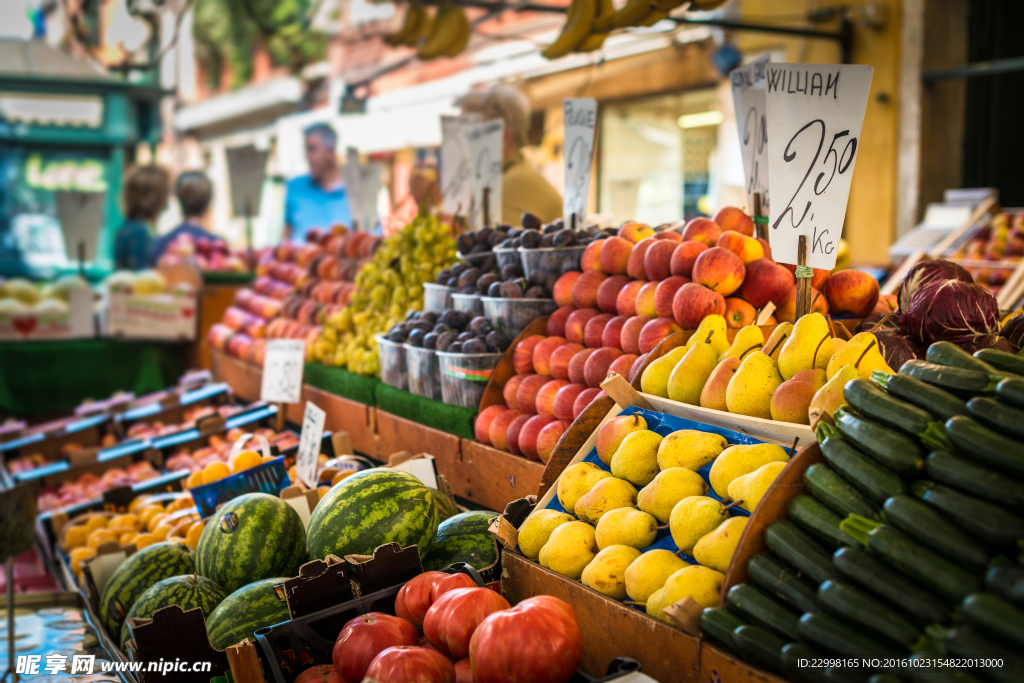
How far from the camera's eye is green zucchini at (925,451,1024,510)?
105cm

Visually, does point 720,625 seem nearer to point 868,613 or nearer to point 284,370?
point 868,613

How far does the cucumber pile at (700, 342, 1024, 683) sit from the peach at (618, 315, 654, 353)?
982 millimetres

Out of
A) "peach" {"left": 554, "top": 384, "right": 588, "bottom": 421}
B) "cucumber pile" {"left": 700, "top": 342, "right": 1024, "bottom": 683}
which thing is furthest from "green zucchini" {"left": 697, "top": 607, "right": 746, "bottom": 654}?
"peach" {"left": 554, "top": 384, "right": 588, "bottom": 421}

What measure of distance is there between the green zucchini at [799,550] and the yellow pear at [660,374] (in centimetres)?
65

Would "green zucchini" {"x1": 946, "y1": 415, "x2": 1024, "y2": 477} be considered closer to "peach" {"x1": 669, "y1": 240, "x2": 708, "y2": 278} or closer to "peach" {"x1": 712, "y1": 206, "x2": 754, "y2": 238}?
"peach" {"x1": 669, "y1": 240, "x2": 708, "y2": 278}

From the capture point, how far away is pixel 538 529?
167 centimetres

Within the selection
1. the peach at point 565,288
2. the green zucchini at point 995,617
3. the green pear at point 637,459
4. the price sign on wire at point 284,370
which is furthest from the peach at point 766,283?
the price sign on wire at point 284,370

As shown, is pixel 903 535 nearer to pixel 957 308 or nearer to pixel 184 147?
pixel 957 308

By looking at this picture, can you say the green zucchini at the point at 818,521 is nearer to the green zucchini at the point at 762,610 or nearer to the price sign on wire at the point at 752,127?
the green zucchini at the point at 762,610

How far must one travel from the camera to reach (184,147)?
18.2 m

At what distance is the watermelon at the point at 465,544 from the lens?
1.88 m

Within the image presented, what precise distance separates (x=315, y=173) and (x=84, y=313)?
12.5 feet

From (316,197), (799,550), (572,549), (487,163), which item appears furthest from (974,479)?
(316,197)

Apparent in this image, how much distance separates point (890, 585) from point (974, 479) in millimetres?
200
